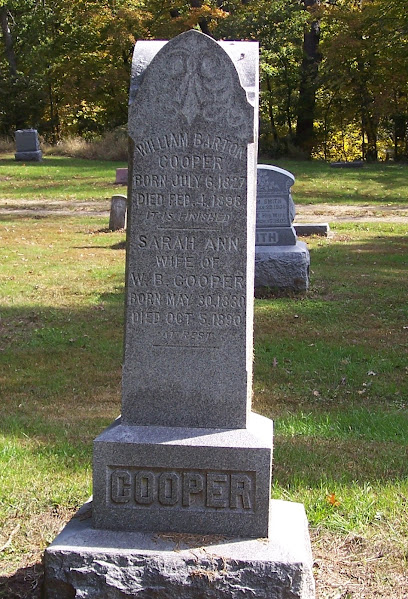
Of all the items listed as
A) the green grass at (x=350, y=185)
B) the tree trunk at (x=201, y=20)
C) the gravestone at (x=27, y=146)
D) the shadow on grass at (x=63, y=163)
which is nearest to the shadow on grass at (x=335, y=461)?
the green grass at (x=350, y=185)

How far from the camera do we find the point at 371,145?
36125 millimetres

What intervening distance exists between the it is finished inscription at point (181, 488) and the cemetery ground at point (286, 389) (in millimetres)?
584

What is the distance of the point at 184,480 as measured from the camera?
13.0 feet

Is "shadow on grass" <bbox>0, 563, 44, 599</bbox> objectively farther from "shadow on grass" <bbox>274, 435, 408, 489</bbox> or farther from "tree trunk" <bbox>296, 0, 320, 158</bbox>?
"tree trunk" <bbox>296, 0, 320, 158</bbox>

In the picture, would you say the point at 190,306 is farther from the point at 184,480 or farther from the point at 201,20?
the point at 201,20

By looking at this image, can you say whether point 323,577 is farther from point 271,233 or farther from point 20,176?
point 20,176

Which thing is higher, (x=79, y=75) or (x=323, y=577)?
(x=79, y=75)

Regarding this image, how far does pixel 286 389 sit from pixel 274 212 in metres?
5.39

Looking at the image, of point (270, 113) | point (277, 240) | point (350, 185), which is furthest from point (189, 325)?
point (270, 113)

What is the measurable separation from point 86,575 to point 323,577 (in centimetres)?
114

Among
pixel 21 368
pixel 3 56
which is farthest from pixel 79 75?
pixel 21 368

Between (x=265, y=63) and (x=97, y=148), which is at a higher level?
(x=265, y=63)

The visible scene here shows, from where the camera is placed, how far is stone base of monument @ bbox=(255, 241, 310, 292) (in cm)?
1208

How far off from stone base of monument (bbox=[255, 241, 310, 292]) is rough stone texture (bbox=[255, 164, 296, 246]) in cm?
45
